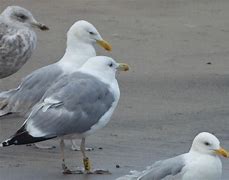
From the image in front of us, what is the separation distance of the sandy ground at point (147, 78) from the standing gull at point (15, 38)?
0.67 m

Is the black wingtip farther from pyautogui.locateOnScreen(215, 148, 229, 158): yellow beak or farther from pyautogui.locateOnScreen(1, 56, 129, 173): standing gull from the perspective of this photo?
pyautogui.locateOnScreen(215, 148, 229, 158): yellow beak

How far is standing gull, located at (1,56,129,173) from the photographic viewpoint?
8.80 m

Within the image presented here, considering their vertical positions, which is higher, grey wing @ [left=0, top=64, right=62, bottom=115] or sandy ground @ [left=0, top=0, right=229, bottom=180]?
grey wing @ [left=0, top=64, right=62, bottom=115]

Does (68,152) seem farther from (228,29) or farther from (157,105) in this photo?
(228,29)

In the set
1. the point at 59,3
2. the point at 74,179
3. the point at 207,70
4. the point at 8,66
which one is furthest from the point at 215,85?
the point at 59,3

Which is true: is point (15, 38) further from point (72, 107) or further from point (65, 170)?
point (65, 170)

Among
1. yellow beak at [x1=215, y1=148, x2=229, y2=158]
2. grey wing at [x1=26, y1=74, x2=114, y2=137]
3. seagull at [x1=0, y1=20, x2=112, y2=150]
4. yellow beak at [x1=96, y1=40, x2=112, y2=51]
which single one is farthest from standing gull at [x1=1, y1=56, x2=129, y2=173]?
yellow beak at [x1=215, y1=148, x2=229, y2=158]

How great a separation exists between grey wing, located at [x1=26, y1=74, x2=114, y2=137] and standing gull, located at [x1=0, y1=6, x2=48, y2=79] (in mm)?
1920

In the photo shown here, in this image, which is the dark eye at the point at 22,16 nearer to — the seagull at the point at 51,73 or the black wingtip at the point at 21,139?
the seagull at the point at 51,73

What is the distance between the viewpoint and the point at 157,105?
10.8 metres

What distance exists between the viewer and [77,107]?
8930 mm

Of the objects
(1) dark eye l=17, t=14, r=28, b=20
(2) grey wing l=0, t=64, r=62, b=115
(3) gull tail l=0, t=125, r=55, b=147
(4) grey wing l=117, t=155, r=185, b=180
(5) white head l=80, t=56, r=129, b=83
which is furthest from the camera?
(1) dark eye l=17, t=14, r=28, b=20

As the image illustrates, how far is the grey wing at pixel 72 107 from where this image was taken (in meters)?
8.81

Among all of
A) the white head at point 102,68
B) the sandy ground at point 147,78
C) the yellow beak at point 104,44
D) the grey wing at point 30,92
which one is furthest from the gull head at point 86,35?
the white head at point 102,68
